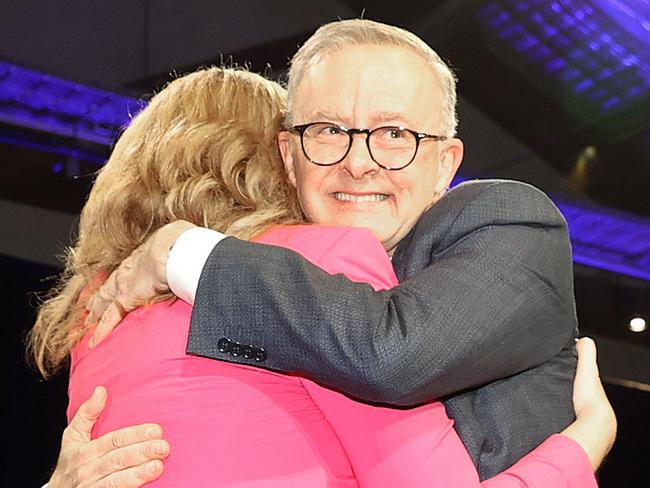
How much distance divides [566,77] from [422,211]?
7.01 feet

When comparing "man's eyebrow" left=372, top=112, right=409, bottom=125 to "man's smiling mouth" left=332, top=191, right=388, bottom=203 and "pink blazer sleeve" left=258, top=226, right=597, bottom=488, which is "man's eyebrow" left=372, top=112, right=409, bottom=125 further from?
"pink blazer sleeve" left=258, top=226, right=597, bottom=488

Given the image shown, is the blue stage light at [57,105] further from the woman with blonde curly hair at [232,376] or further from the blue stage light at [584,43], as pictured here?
the woman with blonde curly hair at [232,376]

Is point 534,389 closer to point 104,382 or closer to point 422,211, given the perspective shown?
point 422,211

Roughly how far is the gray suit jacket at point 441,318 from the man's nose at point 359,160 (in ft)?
0.61

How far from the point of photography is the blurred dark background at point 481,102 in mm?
3850

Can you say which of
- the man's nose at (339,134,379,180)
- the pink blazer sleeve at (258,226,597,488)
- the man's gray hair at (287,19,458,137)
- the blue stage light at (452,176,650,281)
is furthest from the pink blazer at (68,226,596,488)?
the blue stage light at (452,176,650,281)

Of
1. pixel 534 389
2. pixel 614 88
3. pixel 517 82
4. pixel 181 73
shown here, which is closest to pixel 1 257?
pixel 181 73

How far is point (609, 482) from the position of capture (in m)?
4.18

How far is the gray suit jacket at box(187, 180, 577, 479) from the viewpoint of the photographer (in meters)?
1.52

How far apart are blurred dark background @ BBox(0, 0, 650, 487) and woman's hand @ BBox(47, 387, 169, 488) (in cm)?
209

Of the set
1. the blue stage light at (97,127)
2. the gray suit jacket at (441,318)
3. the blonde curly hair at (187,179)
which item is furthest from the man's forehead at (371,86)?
the blue stage light at (97,127)

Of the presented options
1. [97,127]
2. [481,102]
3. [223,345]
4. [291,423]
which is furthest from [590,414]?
[97,127]

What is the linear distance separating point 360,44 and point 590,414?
67cm

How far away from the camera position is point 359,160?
75.1 inches
